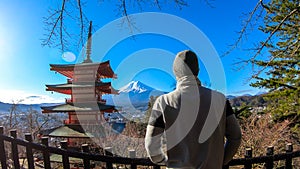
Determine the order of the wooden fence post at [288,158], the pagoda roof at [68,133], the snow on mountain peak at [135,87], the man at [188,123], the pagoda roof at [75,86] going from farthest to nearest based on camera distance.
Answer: the pagoda roof at [75,86], the pagoda roof at [68,133], the snow on mountain peak at [135,87], the wooden fence post at [288,158], the man at [188,123]

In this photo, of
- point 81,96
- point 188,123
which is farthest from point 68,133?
point 188,123

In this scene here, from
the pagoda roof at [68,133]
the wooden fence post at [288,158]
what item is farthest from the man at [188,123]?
the pagoda roof at [68,133]

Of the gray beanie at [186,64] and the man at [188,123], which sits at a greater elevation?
the gray beanie at [186,64]

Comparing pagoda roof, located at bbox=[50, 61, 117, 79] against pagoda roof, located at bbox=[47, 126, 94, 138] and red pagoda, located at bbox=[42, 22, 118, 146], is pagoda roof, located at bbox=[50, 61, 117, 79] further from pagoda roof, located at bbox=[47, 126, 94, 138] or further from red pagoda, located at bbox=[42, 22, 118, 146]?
pagoda roof, located at bbox=[47, 126, 94, 138]

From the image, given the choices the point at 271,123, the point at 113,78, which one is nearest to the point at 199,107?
the point at 271,123

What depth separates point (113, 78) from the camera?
15219 mm

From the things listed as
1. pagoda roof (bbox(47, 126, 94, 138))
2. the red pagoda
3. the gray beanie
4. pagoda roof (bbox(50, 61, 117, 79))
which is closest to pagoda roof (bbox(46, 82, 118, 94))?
the red pagoda

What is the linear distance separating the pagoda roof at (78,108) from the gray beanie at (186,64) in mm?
10708

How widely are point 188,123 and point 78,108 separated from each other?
11013 millimetres

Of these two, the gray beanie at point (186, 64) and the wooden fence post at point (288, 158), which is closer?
the gray beanie at point (186, 64)

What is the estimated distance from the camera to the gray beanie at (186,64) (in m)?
1.19

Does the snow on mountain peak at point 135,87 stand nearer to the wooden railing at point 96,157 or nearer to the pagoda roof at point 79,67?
the pagoda roof at point 79,67

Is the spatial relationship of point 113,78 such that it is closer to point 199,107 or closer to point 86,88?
point 86,88

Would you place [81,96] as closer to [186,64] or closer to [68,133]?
[68,133]
